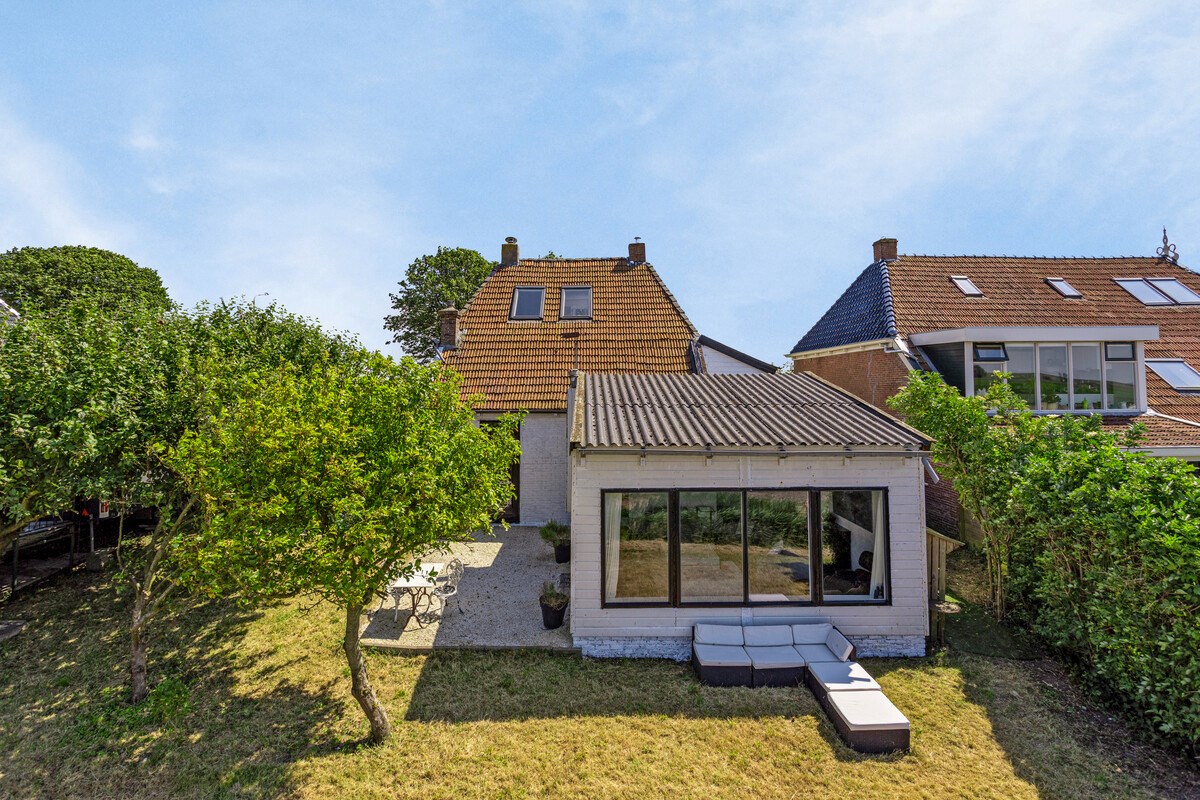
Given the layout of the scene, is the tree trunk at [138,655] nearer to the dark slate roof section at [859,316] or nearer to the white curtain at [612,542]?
Result: the white curtain at [612,542]

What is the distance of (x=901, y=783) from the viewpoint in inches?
225

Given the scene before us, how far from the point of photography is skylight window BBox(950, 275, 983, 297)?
57.2 feet

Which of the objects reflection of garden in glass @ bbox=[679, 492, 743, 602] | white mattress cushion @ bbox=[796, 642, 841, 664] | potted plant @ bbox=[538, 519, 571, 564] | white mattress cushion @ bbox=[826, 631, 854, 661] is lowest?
white mattress cushion @ bbox=[796, 642, 841, 664]

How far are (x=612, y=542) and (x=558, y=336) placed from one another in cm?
964

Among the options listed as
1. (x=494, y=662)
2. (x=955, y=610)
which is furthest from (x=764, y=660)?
(x=494, y=662)

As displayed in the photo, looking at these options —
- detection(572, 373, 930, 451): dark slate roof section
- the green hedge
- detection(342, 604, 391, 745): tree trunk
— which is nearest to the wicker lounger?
the green hedge

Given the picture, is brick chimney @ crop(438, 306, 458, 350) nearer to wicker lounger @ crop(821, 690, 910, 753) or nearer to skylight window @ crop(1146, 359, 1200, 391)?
wicker lounger @ crop(821, 690, 910, 753)

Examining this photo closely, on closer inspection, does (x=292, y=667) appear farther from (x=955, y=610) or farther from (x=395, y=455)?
(x=955, y=610)

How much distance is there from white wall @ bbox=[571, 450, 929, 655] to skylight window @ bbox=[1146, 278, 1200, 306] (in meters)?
17.9

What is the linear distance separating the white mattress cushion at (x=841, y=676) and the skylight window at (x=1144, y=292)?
19.2 metres

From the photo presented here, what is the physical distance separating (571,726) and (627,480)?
3.43m

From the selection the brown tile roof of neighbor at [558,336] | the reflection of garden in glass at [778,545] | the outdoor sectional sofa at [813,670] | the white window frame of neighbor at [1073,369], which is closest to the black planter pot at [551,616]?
the outdoor sectional sofa at [813,670]

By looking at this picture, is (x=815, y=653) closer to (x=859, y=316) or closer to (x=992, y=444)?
(x=992, y=444)

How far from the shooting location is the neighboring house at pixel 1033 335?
13891 millimetres
